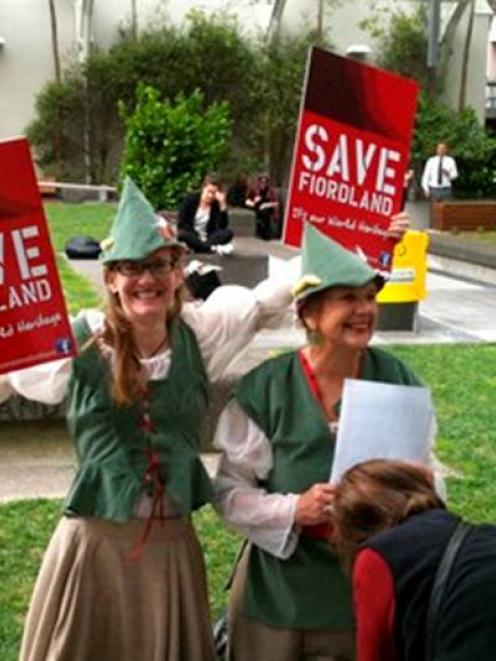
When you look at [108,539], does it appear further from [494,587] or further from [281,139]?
[281,139]

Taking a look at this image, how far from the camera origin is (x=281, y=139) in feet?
101

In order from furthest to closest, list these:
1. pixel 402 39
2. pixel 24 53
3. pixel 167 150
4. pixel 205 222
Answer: pixel 24 53 → pixel 402 39 → pixel 167 150 → pixel 205 222

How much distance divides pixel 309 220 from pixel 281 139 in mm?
27887

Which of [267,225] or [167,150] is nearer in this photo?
[167,150]

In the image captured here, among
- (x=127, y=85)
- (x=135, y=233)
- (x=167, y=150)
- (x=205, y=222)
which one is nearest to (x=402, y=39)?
(x=127, y=85)

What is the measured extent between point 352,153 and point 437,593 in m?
1.66

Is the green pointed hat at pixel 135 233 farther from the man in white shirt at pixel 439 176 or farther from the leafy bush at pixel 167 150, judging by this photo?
the man in white shirt at pixel 439 176

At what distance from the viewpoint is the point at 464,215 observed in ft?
73.0

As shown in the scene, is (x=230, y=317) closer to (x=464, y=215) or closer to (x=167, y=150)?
(x=167, y=150)

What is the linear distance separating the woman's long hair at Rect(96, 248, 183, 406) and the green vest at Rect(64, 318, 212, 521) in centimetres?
3

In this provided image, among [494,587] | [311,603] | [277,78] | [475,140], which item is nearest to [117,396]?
[311,603]


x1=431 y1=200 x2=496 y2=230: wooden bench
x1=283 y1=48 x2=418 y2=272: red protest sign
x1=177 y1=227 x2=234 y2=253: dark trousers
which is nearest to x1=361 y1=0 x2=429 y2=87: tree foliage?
x1=431 y1=200 x2=496 y2=230: wooden bench

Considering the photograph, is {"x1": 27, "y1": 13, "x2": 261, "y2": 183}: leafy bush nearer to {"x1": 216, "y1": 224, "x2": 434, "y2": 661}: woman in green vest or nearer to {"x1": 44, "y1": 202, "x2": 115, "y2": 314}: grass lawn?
{"x1": 44, "y1": 202, "x2": 115, "y2": 314}: grass lawn

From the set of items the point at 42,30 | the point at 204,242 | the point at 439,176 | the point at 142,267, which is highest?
the point at 42,30
